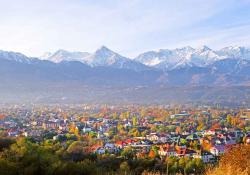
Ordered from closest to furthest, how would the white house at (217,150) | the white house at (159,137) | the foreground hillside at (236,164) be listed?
the foreground hillside at (236,164), the white house at (217,150), the white house at (159,137)

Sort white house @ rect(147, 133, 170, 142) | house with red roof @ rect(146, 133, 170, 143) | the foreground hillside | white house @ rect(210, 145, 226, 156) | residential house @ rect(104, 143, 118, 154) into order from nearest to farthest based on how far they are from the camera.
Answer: the foreground hillside < white house @ rect(210, 145, 226, 156) < residential house @ rect(104, 143, 118, 154) < house with red roof @ rect(146, 133, 170, 143) < white house @ rect(147, 133, 170, 142)

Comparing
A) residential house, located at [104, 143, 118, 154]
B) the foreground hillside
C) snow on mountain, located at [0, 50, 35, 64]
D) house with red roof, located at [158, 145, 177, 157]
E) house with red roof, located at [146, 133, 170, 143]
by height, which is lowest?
house with red roof, located at [146, 133, 170, 143]

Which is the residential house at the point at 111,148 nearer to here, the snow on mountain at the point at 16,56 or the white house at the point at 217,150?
the white house at the point at 217,150

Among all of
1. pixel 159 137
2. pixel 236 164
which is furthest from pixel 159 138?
pixel 236 164

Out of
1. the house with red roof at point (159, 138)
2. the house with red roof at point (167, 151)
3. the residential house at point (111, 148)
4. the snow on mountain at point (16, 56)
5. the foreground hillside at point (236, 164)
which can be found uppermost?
the snow on mountain at point (16, 56)

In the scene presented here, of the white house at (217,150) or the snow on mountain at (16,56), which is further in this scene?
the snow on mountain at (16,56)

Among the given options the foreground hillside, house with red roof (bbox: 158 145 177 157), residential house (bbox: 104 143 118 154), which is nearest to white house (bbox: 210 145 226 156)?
house with red roof (bbox: 158 145 177 157)

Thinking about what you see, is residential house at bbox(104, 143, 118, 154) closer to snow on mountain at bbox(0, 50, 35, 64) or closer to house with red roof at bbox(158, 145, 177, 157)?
house with red roof at bbox(158, 145, 177, 157)

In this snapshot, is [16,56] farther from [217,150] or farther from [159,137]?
[217,150]

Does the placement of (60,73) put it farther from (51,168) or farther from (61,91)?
(51,168)

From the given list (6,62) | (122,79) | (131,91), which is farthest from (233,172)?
(122,79)

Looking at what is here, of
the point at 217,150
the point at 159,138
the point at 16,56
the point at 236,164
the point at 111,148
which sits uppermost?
the point at 16,56

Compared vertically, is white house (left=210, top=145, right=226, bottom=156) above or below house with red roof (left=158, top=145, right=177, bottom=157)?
below

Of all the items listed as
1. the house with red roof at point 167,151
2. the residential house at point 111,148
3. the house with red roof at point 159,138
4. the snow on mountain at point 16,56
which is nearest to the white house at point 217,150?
the house with red roof at point 167,151
